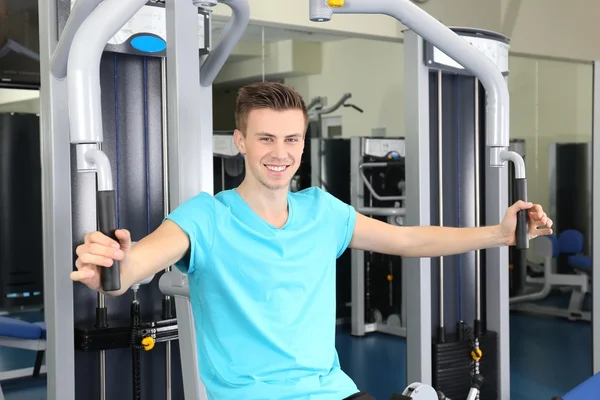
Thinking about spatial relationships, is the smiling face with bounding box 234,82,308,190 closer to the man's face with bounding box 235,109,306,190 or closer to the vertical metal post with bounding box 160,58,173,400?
the man's face with bounding box 235,109,306,190

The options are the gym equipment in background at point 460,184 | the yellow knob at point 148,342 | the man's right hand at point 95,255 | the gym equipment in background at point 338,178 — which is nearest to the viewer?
the man's right hand at point 95,255

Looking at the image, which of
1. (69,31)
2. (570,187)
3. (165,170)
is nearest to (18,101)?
(165,170)

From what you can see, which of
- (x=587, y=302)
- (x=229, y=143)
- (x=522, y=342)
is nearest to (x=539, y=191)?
(x=587, y=302)

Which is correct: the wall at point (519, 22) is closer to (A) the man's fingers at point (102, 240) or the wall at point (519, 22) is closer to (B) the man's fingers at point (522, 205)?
(B) the man's fingers at point (522, 205)

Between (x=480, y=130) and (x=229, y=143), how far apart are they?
2.09m

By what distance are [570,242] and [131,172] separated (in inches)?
205

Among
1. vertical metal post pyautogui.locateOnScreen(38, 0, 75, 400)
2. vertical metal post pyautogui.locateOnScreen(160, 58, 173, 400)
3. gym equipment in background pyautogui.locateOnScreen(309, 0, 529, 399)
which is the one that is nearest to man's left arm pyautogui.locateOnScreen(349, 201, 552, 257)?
gym equipment in background pyautogui.locateOnScreen(309, 0, 529, 399)

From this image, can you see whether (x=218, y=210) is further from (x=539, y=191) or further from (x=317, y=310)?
(x=539, y=191)

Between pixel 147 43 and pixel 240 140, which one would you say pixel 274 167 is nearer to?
pixel 240 140

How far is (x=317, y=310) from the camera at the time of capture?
176 cm

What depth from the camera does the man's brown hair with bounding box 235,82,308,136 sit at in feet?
5.51

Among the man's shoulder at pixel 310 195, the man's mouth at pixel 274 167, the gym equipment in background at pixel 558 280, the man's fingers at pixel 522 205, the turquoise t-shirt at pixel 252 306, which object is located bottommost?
the gym equipment in background at pixel 558 280

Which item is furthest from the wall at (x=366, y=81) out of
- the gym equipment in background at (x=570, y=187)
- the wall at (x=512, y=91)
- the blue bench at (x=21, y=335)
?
the blue bench at (x=21, y=335)

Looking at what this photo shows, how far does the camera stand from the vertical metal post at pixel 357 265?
6.00m
